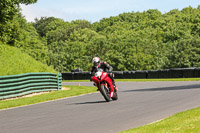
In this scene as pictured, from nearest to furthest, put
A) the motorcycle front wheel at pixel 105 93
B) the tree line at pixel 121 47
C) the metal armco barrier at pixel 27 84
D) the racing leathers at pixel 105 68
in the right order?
the motorcycle front wheel at pixel 105 93 → the racing leathers at pixel 105 68 → the metal armco barrier at pixel 27 84 → the tree line at pixel 121 47

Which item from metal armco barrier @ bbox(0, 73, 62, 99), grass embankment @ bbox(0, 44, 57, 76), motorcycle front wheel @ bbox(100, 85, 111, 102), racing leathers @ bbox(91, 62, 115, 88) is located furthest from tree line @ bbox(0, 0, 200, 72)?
motorcycle front wheel @ bbox(100, 85, 111, 102)

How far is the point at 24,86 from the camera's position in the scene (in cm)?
2172

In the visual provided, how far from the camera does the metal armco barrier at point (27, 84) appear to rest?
66.6 feet

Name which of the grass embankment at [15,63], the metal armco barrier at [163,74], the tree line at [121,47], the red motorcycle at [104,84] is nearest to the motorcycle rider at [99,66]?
the red motorcycle at [104,84]

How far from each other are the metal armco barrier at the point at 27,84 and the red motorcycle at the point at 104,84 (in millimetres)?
7331

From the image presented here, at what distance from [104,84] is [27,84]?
8.88 meters

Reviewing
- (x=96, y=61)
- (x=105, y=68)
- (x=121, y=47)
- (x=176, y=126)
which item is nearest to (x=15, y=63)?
(x=105, y=68)

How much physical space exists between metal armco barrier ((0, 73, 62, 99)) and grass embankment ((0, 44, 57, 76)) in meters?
3.20

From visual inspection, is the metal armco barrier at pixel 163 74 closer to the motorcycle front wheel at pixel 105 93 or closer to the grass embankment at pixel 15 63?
the grass embankment at pixel 15 63

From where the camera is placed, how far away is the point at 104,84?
46.9 ft

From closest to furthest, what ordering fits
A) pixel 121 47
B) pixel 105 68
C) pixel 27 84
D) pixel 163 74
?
pixel 105 68 → pixel 27 84 → pixel 163 74 → pixel 121 47

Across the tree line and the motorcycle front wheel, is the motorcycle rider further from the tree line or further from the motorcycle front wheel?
the tree line

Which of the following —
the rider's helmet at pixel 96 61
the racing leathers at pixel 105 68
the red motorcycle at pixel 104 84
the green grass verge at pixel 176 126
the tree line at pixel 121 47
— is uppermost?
the tree line at pixel 121 47

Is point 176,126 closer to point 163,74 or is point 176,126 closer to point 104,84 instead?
point 104,84
